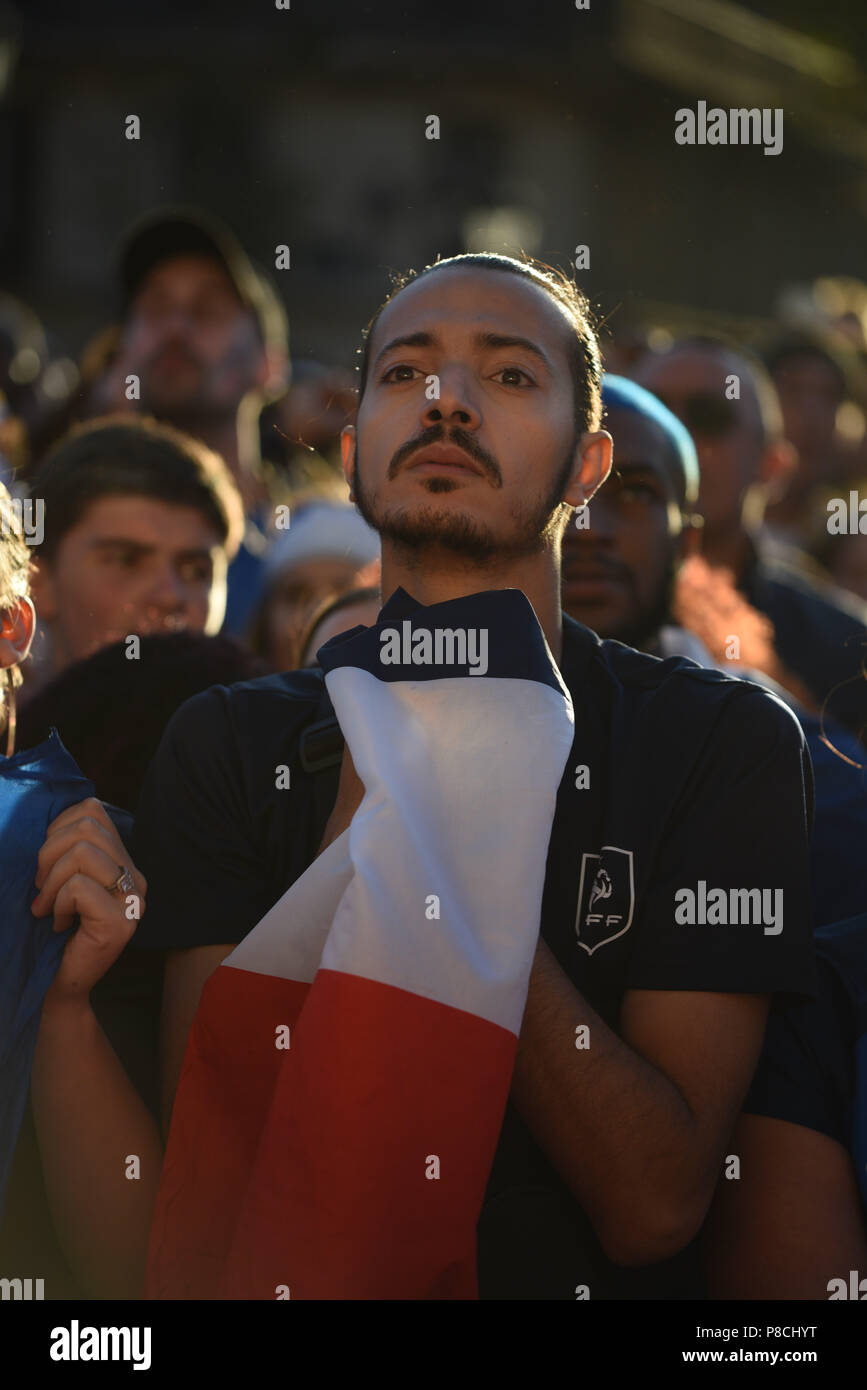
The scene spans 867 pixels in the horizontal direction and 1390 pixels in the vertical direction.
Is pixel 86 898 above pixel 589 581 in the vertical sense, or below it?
below

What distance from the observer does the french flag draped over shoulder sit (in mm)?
1943

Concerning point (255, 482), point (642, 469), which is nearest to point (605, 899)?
point (642, 469)

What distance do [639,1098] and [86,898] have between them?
0.76m

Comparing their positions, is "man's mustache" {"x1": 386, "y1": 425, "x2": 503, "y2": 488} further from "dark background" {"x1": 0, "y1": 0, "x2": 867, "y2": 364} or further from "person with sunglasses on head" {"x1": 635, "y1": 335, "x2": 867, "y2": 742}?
"dark background" {"x1": 0, "y1": 0, "x2": 867, "y2": 364}

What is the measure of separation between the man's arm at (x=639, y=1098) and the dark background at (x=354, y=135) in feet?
72.9

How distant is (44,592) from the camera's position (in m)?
3.37

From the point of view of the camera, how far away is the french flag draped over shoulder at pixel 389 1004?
76.5 inches

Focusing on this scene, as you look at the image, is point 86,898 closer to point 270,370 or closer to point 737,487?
point 737,487

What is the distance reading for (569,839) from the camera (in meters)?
2.25

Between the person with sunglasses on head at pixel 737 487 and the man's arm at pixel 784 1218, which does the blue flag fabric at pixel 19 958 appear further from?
the person with sunglasses on head at pixel 737 487

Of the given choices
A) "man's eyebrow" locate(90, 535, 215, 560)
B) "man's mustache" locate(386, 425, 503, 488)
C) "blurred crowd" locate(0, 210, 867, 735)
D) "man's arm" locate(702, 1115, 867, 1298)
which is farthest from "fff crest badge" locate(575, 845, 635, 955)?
"man's eyebrow" locate(90, 535, 215, 560)

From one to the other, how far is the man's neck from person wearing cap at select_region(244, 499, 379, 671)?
5.68 ft
